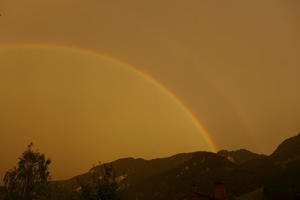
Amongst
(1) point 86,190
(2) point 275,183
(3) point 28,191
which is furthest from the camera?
(2) point 275,183

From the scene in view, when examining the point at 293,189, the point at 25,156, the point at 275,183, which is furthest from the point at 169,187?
the point at 25,156

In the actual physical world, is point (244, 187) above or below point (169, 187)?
below

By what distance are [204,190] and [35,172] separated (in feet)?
344

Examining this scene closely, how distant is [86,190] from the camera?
1021 inches

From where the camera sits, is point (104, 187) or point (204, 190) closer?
point (104, 187)

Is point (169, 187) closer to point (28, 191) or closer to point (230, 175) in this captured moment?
point (230, 175)

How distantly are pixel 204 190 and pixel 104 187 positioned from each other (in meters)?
135

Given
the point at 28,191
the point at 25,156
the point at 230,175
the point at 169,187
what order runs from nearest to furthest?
the point at 28,191
the point at 25,156
the point at 230,175
the point at 169,187

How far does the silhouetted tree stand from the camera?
66500 millimetres

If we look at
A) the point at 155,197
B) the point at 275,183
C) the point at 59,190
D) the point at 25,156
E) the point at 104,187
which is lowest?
the point at 104,187

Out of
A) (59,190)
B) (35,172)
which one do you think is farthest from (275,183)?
(59,190)

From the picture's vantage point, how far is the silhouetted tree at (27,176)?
218 feet

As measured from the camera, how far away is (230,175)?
175 metres

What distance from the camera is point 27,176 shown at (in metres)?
67.8
